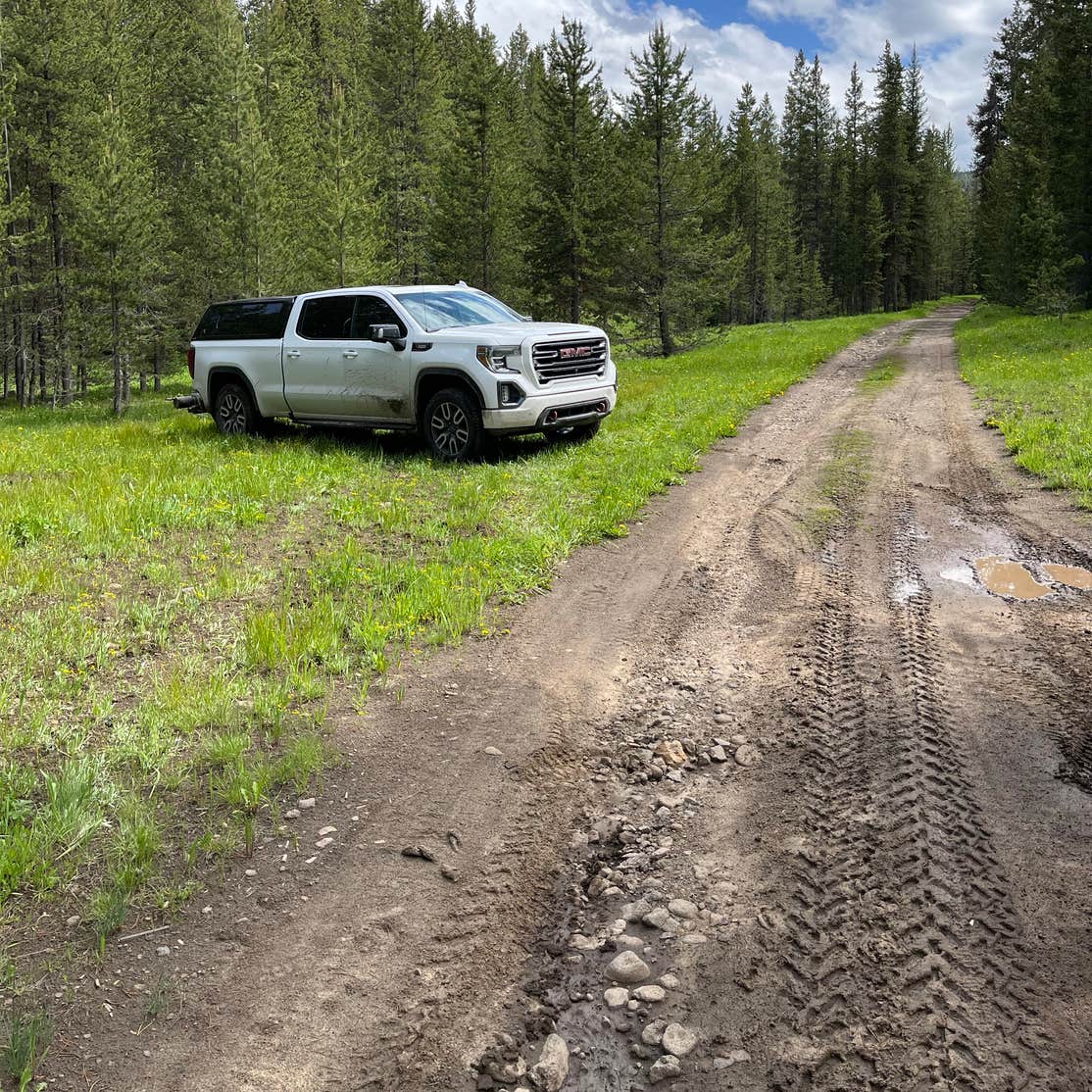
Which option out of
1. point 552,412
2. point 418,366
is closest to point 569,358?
point 552,412

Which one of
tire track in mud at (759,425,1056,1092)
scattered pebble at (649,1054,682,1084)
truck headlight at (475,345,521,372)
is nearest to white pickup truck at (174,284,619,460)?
truck headlight at (475,345,521,372)

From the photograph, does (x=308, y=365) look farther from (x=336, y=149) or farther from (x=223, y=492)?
(x=336, y=149)

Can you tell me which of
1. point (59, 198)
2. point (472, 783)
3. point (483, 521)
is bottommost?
point (472, 783)

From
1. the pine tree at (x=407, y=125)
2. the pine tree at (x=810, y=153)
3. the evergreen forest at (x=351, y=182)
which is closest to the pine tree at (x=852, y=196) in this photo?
the pine tree at (x=810, y=153)

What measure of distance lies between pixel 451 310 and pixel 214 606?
6.04 meters

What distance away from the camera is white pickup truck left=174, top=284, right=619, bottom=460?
369 inches

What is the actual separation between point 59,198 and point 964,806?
38.6 m

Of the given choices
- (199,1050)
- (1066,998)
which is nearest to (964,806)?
(1066,998)

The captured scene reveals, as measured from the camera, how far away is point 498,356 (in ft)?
30.6

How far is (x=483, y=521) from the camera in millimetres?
7336

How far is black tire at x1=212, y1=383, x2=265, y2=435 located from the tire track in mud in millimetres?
9799

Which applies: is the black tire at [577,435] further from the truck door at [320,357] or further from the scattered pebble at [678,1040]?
the scattered pebble at [678,1040]

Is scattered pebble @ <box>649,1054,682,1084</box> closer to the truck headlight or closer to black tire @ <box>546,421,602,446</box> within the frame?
the truck headlight

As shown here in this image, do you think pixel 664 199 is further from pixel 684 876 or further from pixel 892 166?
pixel 892 166
